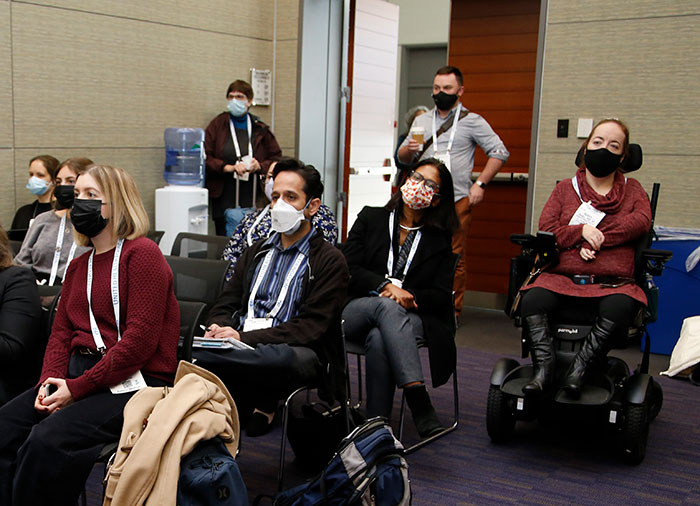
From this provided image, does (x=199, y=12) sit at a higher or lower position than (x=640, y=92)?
higher

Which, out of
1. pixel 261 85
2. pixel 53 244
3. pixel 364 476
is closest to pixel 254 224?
pixel 53 244

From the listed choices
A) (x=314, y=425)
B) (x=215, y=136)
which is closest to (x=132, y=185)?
(x=314, y=425)

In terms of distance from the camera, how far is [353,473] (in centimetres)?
230

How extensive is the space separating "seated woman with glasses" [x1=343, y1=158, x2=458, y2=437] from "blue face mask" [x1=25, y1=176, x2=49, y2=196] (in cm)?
217

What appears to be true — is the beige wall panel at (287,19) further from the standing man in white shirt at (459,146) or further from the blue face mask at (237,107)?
the standing man in white shirt at (459,146)

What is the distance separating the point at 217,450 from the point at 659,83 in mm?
4206

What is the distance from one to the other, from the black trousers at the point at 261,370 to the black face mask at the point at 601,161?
1.68 metres

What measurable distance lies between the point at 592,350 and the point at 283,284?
1.37m

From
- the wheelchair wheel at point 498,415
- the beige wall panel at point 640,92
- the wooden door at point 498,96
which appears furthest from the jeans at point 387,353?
the wooden door at point 498,96

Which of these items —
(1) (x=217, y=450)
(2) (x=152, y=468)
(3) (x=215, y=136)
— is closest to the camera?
(2) (x=152, y=468)

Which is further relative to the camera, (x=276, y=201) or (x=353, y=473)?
(x=276, y=201)

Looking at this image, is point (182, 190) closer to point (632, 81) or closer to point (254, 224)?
point (254, 224)

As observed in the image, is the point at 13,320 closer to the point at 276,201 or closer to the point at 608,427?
the point at 276,201

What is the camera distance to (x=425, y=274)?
3576 mm
